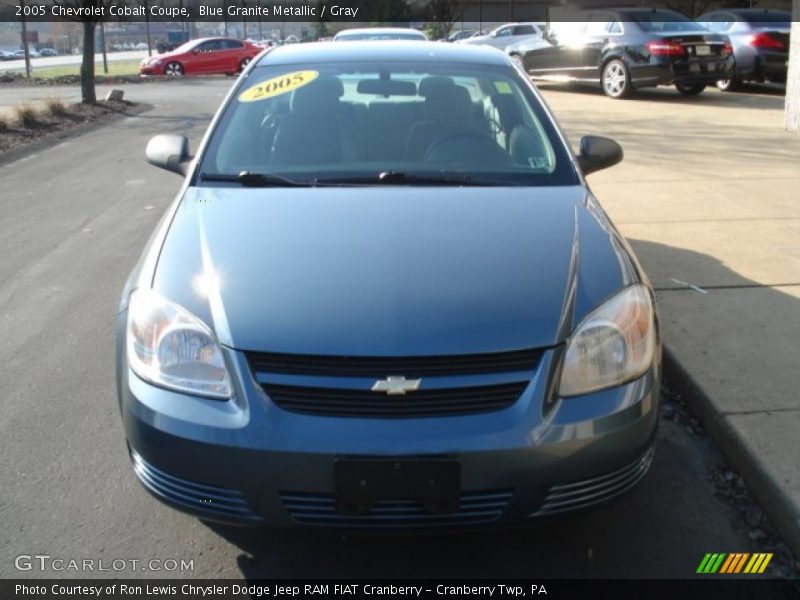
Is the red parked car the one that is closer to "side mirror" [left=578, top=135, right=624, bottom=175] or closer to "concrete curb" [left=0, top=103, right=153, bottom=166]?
"concrete curb" [left=0, top=103, right=153, bottom=166]

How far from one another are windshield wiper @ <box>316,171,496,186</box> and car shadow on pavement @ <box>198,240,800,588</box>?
1.45m

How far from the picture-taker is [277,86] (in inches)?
166

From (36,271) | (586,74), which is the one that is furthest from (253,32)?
(36,271)

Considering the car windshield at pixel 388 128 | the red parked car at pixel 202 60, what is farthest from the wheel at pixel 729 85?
the red parked car at pixel 202 60

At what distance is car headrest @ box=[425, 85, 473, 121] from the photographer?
4.14 meters

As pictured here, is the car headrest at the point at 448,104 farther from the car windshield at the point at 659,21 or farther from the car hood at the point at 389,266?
the car windshield at the point at 659,21

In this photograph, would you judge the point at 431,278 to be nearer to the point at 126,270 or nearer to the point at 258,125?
the point at 258,125

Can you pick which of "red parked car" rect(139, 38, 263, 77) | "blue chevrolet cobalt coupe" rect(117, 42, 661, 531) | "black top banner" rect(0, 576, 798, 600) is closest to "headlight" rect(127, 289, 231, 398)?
"blue chevrolet cobalt coupe" rect(117, 42, 661, 531)

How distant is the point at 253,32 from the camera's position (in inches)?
3900

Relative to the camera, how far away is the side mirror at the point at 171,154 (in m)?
4.21

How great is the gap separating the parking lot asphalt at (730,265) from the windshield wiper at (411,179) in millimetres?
1415

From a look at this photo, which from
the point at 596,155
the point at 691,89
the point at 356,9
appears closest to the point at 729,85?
the point at 691,89

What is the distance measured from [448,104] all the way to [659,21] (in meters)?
13.6

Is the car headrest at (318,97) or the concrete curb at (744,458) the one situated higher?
the car headrest at (318,97)
